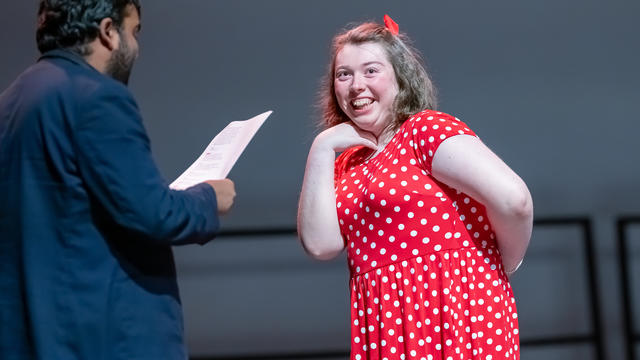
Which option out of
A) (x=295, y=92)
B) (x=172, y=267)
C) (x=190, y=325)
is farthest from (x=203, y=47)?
(x=172, y=267)

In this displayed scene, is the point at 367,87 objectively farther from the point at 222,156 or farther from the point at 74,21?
the point at 74,21

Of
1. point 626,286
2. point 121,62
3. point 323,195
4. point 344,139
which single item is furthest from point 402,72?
point 626,286

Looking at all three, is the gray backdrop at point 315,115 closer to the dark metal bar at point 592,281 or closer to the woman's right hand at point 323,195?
the dark metal bar at point 592,281

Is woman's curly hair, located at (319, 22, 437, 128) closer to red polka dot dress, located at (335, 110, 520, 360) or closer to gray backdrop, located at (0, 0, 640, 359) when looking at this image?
red polka dot dress, located at (335, 110, 520, 360)

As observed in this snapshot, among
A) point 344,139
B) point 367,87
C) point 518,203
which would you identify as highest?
point 367,87

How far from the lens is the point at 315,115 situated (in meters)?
3.89

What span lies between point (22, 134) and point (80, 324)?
1.08 feet

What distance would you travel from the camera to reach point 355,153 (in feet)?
7.02

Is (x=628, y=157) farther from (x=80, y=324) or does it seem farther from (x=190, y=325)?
(x=80, y=324)

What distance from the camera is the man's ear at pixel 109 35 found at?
58.3 inches

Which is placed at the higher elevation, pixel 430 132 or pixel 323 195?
pixel 430 132

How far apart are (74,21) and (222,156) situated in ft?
1.22

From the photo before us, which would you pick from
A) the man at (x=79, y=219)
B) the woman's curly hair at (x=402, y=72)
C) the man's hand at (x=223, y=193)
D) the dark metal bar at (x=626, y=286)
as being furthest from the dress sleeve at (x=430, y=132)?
the dark metal bar at (x=626, y=286)

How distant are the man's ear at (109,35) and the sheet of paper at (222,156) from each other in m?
0.29
